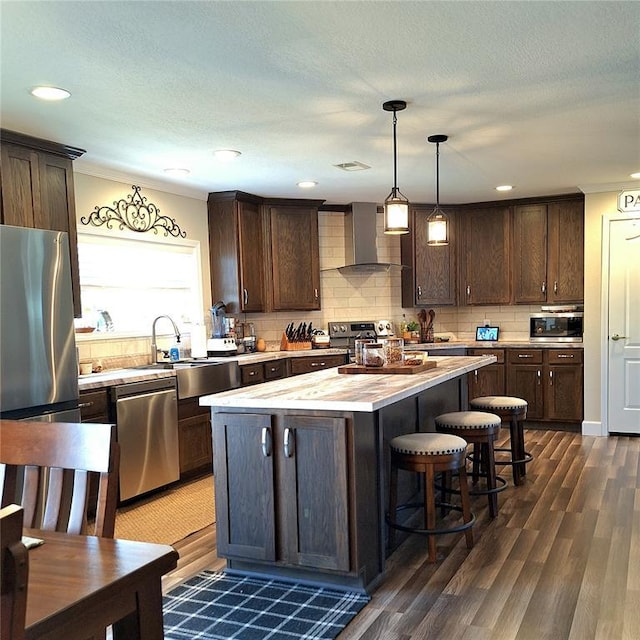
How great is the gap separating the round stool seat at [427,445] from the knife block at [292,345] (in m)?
3.18

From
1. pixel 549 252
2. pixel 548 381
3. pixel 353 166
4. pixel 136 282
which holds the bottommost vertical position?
pixel 548 381

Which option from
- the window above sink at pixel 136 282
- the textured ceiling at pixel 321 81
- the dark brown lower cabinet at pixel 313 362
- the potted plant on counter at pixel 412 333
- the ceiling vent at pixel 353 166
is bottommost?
the dark brown lower cabinet at pixel 313 362

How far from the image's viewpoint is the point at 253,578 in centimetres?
301

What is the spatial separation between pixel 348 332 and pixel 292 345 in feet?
2.27

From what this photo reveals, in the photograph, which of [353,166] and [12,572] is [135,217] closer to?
[353,166]

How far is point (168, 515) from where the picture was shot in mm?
4000

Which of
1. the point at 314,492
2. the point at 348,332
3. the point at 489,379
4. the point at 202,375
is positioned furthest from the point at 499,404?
the point at 348,332

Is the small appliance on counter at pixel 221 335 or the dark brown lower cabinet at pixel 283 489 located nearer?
the dark brown lower cabinet at pixel 283 489

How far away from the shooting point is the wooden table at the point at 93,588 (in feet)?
3.55

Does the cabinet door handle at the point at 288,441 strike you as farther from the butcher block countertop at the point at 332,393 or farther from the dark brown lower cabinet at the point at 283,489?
the butcher block countertop at the point at 332,393

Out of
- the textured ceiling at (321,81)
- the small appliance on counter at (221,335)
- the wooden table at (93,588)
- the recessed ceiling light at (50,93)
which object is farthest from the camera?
the small appliance on counter at (221,335)

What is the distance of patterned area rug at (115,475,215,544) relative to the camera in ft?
12.0

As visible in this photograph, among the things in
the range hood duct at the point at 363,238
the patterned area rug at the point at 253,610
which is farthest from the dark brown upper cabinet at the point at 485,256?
the patterned area rug at the point at 253,610

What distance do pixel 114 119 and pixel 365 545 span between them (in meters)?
2.60
